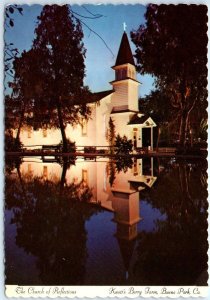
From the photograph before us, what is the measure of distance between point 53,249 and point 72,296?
47 cm

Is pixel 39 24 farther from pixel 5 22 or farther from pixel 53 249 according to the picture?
pixel 53 249

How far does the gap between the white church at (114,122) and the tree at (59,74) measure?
5.4 inches

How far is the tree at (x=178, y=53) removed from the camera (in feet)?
9.95

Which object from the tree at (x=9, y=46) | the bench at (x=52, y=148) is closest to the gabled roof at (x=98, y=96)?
the bench at (x=52, y=148)

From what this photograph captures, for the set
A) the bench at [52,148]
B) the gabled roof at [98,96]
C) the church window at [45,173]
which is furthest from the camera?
the church window at [45,173]

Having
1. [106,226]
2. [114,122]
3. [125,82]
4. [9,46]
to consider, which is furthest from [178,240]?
[9,46]

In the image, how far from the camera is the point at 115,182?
13.0 ft

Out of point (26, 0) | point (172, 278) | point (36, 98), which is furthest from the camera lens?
point (36, 98)

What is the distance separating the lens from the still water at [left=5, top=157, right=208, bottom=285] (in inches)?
103

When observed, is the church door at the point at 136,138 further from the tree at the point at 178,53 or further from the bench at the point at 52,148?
the bench at the point at 52,148

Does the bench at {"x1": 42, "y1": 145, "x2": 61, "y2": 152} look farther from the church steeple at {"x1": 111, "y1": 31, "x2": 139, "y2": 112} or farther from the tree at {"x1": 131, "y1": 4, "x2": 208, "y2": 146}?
the tree at {"x1": 131, "y1": 4, "x2": 208, "y2": 146}

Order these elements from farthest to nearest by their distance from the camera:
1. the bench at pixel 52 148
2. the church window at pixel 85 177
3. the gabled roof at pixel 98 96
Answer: the church window at pixel 85 177 < the bench at pixel 52 148 < the gabled roof at pixel 98 96

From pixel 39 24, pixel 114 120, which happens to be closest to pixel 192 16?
pixel 114 120

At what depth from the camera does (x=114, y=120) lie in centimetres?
361
